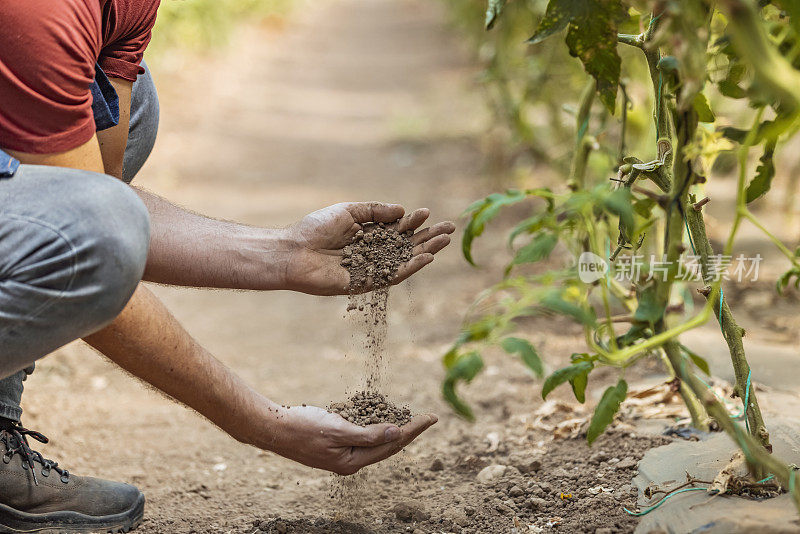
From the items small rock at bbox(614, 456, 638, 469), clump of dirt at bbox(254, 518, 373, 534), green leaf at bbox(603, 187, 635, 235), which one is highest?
green leaf at bbox(603, 187, 635, 235)

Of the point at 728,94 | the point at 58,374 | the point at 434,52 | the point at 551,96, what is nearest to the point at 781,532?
the point at 728,94

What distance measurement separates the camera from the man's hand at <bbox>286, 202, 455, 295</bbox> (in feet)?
5.09

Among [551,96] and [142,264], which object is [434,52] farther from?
[142,264]

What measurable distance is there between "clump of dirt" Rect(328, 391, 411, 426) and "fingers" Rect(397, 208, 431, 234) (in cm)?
33

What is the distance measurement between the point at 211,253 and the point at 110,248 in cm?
37

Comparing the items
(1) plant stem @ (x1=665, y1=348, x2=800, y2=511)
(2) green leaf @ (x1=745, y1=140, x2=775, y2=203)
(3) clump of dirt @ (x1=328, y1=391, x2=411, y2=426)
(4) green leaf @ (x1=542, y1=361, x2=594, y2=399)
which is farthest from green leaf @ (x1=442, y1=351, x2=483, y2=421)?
(2) green leaf @ (x1=745, y1=140, x2=775, y2=203)

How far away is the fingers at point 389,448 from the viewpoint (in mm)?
1504

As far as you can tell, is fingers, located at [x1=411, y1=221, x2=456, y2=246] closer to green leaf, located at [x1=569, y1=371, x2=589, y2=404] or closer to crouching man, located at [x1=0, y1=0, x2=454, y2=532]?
crouching man, located at [x1=0, y1=0, x2=454, y2=532]

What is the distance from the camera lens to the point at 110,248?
114cm

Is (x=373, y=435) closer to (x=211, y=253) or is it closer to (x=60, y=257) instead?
(x=211, y=253)

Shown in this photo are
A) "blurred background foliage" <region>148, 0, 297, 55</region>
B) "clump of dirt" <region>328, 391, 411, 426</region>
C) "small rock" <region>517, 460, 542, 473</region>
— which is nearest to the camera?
"clump of dirt" <region>328, 391, 411, 426</region>

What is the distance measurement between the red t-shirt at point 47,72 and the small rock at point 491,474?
998 mm

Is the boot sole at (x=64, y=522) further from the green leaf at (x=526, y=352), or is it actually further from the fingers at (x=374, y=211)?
the green leaf at (x=526, y=352)

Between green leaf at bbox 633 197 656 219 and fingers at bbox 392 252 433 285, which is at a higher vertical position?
fingers at bbox 392 252 433 285
